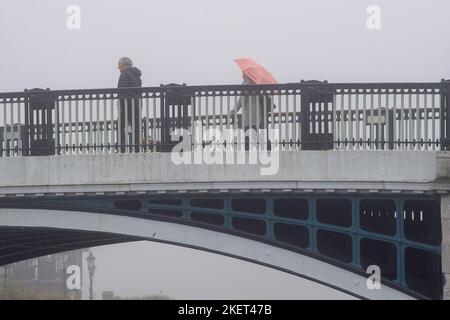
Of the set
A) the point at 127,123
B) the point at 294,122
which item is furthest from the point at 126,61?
the point at 294,122

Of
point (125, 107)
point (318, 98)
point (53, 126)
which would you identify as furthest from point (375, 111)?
point (53, 126)

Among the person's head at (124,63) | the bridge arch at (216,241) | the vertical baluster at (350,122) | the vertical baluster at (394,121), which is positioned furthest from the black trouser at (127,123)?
the vertical baluster at (394,121)

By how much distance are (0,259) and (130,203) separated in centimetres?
863

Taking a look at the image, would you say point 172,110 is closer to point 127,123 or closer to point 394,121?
point 127,123

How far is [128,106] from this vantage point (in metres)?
16.4

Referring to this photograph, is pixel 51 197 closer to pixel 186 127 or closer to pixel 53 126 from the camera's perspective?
pixel 53 126

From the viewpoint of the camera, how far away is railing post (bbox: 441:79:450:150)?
625 inches

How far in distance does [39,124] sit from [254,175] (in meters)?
3.52

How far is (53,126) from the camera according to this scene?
16656 mm

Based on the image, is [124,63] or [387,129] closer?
[387,129]

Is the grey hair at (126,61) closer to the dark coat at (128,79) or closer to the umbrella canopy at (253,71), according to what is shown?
the dark coat at (128,79)

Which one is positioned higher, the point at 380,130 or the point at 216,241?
the point at 380,130

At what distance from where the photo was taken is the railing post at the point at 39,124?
A: 16.5m

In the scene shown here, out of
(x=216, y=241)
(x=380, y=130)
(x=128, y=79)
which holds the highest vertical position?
(x=128, y=79)
